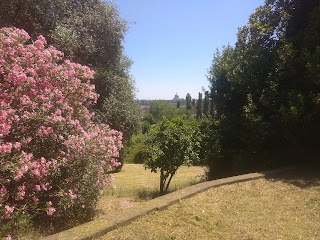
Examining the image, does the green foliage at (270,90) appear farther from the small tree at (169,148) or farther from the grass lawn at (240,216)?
the grass lawn at (240,216)

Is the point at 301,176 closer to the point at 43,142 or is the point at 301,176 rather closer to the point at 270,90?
the point at 270,90

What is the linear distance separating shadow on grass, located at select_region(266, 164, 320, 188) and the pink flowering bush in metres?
4.22

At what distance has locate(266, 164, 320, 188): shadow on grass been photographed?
7371mm

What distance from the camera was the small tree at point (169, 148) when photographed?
8602 mm

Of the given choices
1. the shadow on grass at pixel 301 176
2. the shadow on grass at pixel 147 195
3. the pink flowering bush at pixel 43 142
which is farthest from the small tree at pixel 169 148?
the pink flowering bush at pixel 43 142

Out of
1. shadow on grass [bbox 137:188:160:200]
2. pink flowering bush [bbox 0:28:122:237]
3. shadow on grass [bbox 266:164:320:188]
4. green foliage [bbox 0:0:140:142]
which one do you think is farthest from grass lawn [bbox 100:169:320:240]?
green foliage [bbox 0:0:140:142]

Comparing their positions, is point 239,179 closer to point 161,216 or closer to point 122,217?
point 161,216

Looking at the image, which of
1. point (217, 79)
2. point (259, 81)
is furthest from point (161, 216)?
point (217, 79)

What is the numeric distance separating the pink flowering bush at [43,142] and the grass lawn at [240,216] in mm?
1258

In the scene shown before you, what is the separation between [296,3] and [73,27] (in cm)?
704

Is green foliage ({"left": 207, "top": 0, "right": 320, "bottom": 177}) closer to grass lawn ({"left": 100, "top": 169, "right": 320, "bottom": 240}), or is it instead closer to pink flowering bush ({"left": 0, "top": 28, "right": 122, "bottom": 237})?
grass lawn ({"left": 100, "top": 169, "right": 320, "bottom": 240})

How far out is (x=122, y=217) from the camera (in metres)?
4.85

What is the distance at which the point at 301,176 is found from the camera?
8031 millimetres

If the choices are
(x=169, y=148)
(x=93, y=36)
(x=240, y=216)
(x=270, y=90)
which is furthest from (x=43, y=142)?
(x=270, y=90)
